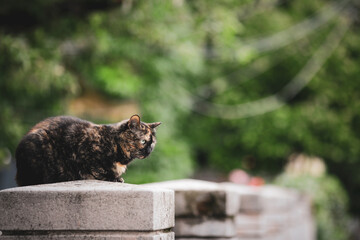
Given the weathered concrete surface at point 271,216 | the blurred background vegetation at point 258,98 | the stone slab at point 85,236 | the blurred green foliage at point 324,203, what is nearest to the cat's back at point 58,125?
the stone slab at point 85,236

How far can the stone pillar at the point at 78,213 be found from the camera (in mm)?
3590

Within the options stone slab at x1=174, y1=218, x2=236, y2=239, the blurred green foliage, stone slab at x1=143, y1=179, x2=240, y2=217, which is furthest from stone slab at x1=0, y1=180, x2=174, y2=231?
the blurred green foliage

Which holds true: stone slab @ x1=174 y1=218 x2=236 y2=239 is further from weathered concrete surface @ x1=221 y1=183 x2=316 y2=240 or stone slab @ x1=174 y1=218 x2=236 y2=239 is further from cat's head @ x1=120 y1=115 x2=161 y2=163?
cat's head @ x1=120 y1=115 x2=161 y2=163

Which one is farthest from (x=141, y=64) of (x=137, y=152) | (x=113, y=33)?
(x=137, y=152)

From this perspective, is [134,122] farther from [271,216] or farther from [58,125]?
[271,216]

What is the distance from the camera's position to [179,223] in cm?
582

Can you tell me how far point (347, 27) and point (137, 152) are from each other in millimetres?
30238

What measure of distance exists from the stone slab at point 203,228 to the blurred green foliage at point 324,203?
11.8 meters

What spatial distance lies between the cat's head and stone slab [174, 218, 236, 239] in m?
1.81

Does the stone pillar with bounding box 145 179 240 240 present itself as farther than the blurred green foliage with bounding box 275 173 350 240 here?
No

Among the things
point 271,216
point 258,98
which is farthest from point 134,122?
point 258,98

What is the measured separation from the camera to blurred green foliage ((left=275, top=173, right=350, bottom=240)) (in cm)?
1763

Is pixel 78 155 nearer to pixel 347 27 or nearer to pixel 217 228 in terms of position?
pixel 217 228

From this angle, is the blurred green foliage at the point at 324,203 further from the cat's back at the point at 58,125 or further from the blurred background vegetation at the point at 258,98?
the cat's back at the point at 58,125
